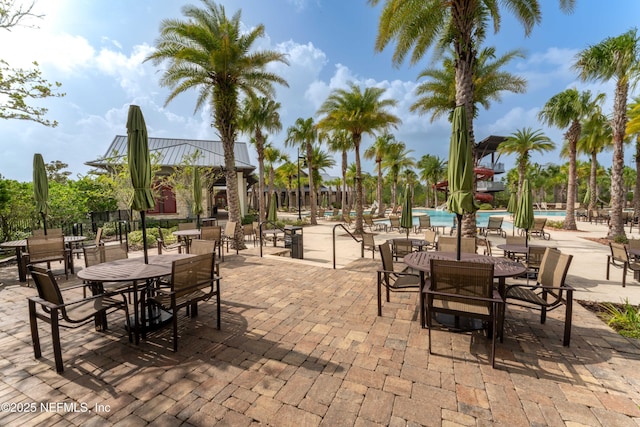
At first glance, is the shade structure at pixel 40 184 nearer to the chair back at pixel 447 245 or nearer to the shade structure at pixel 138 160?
the shade structure at pixel 138 160

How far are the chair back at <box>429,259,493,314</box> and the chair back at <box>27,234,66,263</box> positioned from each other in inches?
296

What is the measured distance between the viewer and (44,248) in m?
5.75

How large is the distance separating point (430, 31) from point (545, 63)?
4621mm

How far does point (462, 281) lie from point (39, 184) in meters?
9.89

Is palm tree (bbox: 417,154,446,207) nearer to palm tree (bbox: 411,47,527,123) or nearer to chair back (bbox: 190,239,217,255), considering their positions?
palm tree (bbox: 411,47,527,123)

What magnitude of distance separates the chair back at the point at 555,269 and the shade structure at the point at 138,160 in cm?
543

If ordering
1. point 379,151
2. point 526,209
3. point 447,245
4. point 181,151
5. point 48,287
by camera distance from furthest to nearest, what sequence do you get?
point 379,151 → point 181,151 → point 526,209 → point 447,245 → point 48,287

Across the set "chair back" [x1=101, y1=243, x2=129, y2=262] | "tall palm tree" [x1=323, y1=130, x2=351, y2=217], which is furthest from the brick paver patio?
"tall palm tree" [x1=323, y1=130, x2=351, y2=217]

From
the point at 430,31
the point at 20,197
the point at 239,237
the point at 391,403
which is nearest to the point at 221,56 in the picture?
the point at 239,237

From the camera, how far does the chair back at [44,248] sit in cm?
560

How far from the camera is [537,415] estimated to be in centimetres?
212

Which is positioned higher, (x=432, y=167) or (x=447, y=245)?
(x=432, y=167)

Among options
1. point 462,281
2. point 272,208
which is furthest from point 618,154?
point 272,208

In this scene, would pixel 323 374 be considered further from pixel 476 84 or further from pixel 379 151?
pixel 379 151
